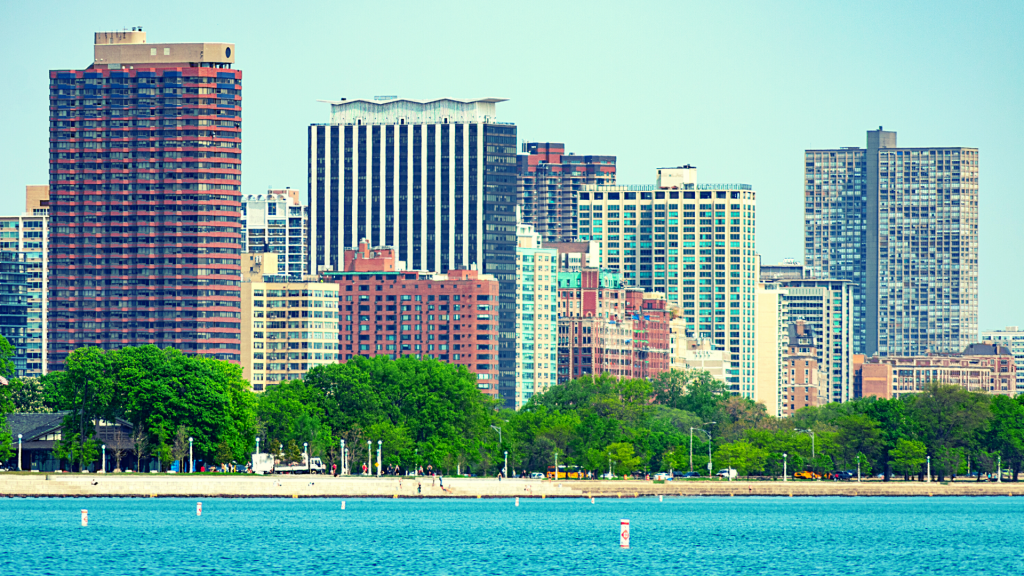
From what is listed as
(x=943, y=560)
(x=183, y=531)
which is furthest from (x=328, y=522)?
(x=943, y=560)

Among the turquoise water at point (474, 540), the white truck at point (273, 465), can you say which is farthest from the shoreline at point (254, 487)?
the white truck at point (273, 465)

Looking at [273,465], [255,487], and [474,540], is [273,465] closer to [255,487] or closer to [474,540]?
[255,487]

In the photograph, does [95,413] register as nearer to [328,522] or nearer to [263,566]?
[328,522]

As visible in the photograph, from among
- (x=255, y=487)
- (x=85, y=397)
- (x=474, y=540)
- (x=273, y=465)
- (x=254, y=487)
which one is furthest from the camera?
(x=273, y=465)

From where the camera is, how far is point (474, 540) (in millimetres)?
122188

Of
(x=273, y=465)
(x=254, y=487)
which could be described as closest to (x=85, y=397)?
(x=254, y=487)

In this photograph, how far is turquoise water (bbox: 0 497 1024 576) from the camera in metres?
100

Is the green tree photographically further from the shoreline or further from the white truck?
the white truck

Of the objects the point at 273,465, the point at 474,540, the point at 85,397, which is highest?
the point at 85,397

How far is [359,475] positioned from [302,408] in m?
10.2

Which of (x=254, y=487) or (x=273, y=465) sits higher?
(x=273, y=465)

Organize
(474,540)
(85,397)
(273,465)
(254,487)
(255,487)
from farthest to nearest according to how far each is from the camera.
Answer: (273,465), (85,397), (255,487), (254,487), (474,540)

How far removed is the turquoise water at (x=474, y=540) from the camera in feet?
328

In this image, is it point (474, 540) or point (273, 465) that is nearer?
point (474, 540)
